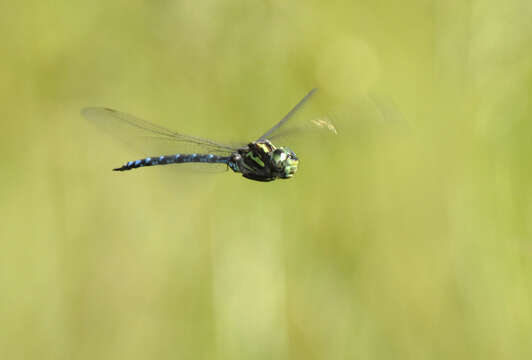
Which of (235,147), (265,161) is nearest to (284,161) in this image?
(265,161)

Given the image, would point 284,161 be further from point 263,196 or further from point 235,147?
point 263,196

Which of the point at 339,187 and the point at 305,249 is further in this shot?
the point at 339,187

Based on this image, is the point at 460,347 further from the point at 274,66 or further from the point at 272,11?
the point at 272,11

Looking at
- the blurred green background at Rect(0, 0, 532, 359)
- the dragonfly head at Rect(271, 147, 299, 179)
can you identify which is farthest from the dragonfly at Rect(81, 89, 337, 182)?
the blurred green background at Rect(0, 0, 532, 359)

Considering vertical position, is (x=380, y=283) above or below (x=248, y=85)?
below

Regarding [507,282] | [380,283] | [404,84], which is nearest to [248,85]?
[404,84]

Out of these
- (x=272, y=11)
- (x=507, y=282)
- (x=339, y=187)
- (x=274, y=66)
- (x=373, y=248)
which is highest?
(x=272, y=11)

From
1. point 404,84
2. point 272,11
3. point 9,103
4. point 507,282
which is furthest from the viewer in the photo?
point 404,84

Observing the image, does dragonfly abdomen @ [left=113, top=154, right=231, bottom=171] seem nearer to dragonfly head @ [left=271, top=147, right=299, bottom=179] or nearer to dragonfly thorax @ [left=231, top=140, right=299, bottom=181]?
dragonfly thorax @ [left=231, top=140, right=299, bottom=181]
